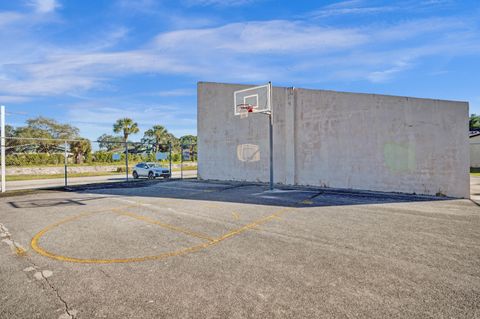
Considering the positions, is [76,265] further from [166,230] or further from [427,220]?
[427,220]

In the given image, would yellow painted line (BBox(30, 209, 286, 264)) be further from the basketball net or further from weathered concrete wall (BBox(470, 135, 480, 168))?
weathered concrete wall (BBox(470, 135, 480, 168))

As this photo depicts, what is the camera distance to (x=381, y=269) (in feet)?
13.3

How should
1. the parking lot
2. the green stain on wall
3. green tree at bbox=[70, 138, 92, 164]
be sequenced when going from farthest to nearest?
1. green tree at bbox=[70, 138, 92, 164]
2. the green stain on wall
3. the parking lot

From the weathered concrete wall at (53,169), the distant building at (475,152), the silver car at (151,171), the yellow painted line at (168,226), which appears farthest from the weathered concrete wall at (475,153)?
the weathered concrete wall at (53,169)

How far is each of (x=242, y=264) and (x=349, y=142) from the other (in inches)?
440

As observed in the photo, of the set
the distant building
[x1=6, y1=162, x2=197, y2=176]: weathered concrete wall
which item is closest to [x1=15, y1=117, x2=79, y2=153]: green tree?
[x1=6, y1=162, x2=197, y2=176]: weathered concrete wall

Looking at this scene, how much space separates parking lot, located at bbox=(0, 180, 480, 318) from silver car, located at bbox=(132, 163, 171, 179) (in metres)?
14.6

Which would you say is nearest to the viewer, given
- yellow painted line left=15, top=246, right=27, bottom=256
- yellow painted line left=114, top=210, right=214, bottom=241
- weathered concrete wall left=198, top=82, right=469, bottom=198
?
yellow painted line left=15, top=246, right=27, bottom=256

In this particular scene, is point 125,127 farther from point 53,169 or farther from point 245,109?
point 245,109

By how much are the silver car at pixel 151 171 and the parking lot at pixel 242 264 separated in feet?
48.0

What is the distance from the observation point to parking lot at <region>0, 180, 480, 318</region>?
10.1ft

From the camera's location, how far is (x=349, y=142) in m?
13.5

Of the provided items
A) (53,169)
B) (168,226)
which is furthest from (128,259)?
(53,169)

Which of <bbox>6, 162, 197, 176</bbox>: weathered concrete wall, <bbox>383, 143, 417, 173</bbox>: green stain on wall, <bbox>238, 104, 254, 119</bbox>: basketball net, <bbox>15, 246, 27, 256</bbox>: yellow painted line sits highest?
<bbox>238, 104, 254, 119</bbox>: basketball net
